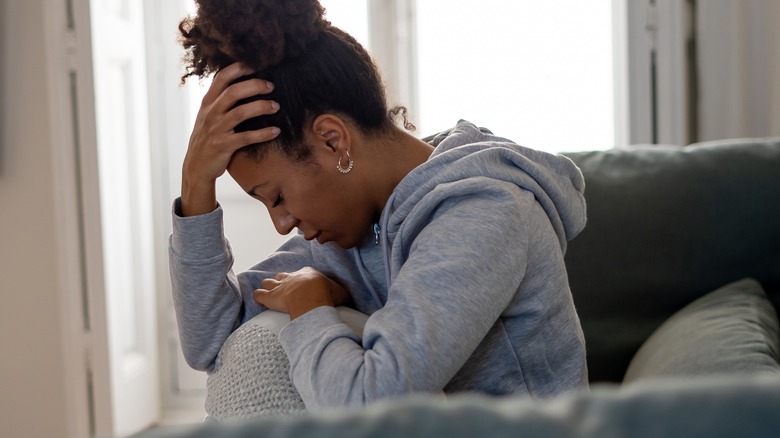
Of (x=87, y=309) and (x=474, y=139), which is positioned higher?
(x=474, y=139)

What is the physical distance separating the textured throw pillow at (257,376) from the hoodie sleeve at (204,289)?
0.46 feet

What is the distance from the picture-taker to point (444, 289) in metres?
1.04

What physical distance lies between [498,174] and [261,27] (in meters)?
0.35

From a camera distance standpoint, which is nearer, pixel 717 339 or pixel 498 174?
pixel 498 174

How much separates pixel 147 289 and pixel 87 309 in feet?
0.96

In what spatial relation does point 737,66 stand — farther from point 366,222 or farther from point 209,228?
point 209,228

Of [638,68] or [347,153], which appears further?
[638,68]

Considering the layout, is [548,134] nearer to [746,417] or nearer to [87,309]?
[87,309]

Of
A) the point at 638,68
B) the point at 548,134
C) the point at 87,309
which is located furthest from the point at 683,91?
the point at 87,309

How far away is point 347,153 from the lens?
1266mm

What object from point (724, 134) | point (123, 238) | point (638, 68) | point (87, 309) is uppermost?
point (638, 68)

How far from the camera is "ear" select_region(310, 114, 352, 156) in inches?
49.1

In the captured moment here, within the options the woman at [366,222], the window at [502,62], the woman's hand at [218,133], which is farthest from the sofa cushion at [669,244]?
the window at [502,62]

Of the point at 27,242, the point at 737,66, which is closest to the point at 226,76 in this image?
the point at 737,66
